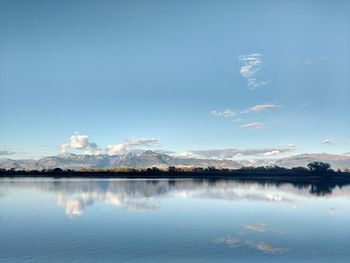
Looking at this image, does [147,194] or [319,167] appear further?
[319,167]

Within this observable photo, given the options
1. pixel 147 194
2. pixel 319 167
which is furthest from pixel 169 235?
pixel 319 167

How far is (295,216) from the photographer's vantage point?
38281 mm

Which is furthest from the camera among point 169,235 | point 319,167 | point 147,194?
point 319,167

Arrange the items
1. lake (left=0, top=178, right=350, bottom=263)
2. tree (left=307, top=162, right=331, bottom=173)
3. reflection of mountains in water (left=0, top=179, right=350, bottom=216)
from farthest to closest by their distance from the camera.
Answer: tree (left=307, top=162, right=331, bottom=173) < reflection of mountains in water (left=0, top=179, right=350, bottom=216) < lake (left=0, top=178, right=350, bottom=263)

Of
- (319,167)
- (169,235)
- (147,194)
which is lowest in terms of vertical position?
(169,235)

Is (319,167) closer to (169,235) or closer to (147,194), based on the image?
(147,194)

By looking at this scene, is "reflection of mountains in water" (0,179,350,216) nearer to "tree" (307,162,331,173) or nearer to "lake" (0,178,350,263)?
"lake" (0,178,350,263)

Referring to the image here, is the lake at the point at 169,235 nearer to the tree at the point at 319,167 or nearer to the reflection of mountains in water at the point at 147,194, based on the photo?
the reflection of mountains in water at the point at 147,194

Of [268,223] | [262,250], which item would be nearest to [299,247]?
[262,250]

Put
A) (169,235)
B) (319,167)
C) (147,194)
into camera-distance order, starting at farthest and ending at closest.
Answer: (319,167) < (147,194) < (169,235)

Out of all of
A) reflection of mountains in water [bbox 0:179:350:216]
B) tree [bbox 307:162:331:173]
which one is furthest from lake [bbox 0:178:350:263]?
tree [bbox 307:162:331:173]

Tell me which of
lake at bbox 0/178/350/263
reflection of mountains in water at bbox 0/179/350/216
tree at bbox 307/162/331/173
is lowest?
lake at bbox 0/178/350/263

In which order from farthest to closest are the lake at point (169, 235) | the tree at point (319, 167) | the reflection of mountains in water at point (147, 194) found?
the tree at point (319, 167) → the reflection of mountains in water at point (147, 194) → the lake at point (169, 235)

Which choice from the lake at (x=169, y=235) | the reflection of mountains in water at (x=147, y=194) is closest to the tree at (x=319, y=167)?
the reflection of mountains in water at (x=147, y=194)
